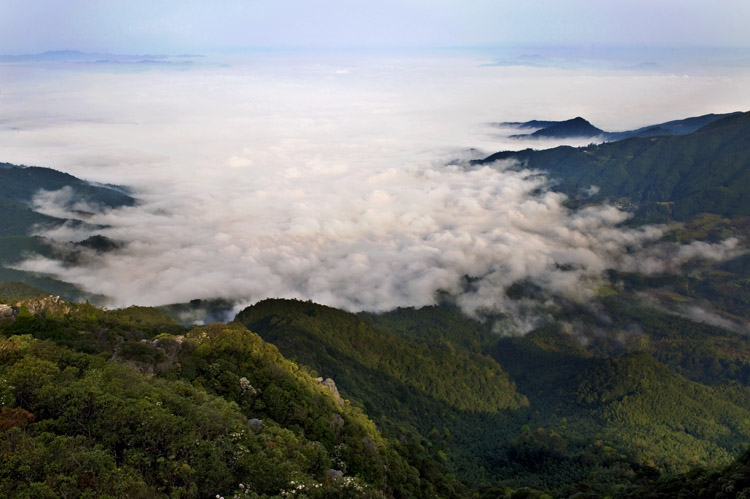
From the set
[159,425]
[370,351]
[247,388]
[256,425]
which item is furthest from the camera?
[370,351]

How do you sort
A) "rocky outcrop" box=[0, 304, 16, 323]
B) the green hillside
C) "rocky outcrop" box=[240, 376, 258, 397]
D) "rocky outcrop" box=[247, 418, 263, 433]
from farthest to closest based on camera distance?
"rocky outcrop" box=[240, 376, 258, 397] → "rocky outcrop" box=[0, 304, 16, 323] → "rocky outcrop" box=[247, 418, 263, 433] → the green hillside

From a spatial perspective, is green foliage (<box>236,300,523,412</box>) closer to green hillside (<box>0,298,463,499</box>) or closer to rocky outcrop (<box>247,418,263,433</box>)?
green hillside (<box>0,298,463,499</box>)

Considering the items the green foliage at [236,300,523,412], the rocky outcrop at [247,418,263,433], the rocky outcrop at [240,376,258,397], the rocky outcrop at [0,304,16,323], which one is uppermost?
the rocky outcrop at [0,304,16,323]

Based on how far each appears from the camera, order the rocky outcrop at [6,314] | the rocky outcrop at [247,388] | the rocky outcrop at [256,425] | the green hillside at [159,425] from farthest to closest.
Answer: the rocky outcrop at [247,388] → the rocky outcrop at [6,314] → the rocky outcrop at [256,425] → the green hillside at [159,425]

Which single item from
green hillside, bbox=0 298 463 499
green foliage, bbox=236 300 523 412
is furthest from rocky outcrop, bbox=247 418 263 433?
green foliage, bbox=236 300 523 412

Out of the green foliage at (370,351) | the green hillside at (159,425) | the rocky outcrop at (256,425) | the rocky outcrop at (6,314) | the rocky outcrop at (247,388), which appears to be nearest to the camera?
the green hillside at (159,425)

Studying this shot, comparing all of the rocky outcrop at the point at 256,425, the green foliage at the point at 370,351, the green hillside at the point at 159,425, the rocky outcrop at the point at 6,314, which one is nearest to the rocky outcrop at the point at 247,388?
the green hillside at the point at 159,425

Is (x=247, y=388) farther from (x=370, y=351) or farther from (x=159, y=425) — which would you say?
(x=370, y=351)

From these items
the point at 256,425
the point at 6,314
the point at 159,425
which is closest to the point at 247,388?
the point at 256,425

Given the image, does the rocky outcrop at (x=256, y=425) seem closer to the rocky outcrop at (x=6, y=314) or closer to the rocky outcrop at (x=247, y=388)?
the rocky outcrop at (x=247, y=388)

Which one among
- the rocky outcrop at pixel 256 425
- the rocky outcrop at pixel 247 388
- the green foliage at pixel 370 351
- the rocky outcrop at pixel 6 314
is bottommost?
the green foliage at pixel 370 351

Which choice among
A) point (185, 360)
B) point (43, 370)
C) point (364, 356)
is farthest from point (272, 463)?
point (364, 356)

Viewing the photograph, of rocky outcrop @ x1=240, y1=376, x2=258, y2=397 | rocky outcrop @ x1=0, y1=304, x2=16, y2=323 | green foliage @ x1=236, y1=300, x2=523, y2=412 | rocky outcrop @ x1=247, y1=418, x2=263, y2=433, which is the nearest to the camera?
rocky outcrop @ x1=247, y1=418, x2=263, y2=433
